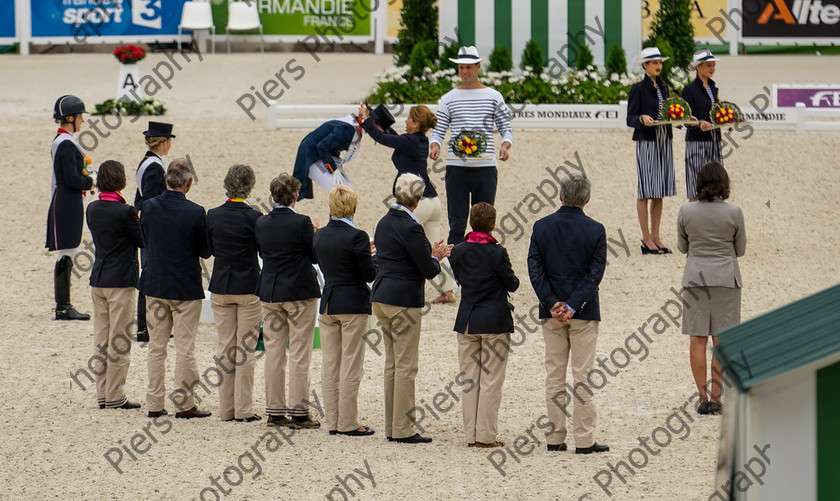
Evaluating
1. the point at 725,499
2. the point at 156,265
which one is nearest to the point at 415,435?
the point at 156,265

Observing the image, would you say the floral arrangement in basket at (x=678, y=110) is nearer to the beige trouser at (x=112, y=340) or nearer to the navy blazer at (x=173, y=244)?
the navy blazer at (x=173, y=244)

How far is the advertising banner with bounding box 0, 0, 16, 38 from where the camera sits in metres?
24.2

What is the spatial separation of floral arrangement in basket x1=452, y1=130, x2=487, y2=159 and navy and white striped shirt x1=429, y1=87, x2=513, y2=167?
50 mm

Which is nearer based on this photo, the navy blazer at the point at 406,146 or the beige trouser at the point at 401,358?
the beige trouser at the point at 401,358

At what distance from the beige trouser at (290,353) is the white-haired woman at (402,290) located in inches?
21.3

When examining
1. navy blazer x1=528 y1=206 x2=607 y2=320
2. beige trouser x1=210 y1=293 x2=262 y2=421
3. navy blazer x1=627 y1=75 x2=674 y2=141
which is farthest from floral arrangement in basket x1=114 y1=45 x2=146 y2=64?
navy blazer x1=528 y1=206 x2=607 y2=320

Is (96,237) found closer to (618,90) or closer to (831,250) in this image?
(831,250)

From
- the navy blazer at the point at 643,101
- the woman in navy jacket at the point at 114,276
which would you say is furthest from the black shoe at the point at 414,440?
the navy blazer at the point at 643,101

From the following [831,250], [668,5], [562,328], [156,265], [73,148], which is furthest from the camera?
[668,5]

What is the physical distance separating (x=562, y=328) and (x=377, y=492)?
4.98ft

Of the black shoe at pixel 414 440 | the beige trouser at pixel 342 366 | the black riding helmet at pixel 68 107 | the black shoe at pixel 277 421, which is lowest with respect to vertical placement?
the black shoe at pixel 414 440

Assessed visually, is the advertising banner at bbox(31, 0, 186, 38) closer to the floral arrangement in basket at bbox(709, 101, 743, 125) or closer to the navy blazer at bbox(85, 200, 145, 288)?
the floral arrangement in basket at bbox(709, 101, 743, 125)

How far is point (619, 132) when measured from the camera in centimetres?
1700

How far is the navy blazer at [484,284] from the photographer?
23.5 ft
